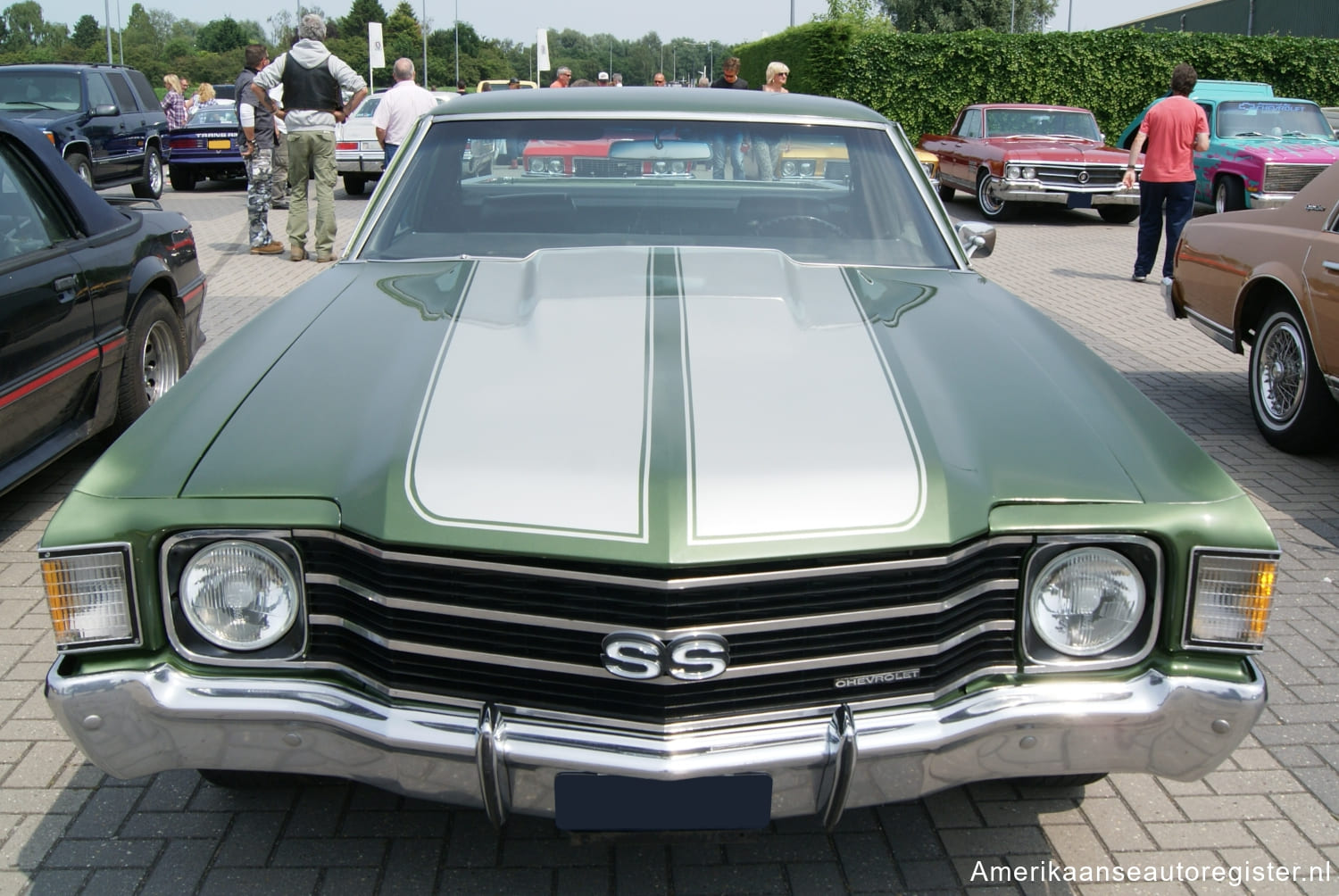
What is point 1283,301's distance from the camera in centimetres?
592

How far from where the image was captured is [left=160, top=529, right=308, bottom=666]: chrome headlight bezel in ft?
7.00

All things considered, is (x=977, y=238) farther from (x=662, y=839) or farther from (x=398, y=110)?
(x=398, y=110)

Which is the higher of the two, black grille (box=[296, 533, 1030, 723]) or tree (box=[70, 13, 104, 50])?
tree (box=[70, 13, 104, 50])

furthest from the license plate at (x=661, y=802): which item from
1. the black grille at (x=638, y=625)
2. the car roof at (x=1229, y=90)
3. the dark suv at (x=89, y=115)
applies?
the car roof at (x=1229, y=90)

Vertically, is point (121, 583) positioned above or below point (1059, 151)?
below

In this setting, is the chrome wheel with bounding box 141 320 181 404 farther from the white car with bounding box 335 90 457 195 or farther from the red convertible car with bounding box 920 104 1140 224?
the red convertible car with bounding box 920 104 1140 224

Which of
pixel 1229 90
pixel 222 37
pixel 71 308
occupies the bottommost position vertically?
pixel 71 308

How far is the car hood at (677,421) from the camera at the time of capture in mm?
2064

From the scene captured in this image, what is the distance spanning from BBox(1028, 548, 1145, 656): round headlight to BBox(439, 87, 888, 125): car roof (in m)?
2.10

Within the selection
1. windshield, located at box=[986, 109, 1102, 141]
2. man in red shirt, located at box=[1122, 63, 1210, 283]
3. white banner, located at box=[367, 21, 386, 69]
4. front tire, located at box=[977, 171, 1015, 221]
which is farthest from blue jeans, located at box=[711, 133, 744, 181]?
white banner, located at box=[367, 21, 386, 69]

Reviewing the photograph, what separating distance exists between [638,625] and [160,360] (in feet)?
14.4

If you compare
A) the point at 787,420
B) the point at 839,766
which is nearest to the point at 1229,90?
the point at 787,420

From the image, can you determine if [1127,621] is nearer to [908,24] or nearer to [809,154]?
[809,154]

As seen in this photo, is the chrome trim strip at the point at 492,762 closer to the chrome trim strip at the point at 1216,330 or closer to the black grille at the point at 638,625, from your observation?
the black grille at the point at 638,625
